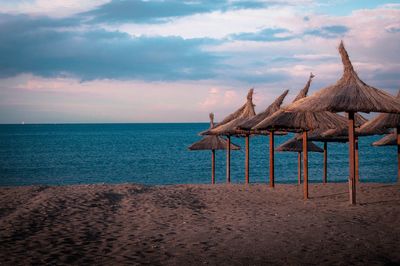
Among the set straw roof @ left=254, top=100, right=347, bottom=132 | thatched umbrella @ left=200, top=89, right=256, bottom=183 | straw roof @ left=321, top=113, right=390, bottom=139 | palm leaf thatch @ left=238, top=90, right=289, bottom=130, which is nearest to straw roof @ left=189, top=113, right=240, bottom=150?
thatched umbrella @ left=200, top=89, right=256, bottom=183

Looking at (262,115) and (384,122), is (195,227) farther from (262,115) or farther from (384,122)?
(384,122)

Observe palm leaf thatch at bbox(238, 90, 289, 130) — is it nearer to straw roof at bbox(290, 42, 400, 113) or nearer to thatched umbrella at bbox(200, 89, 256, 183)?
thatched umbrella at bbox(200, 89, 256, 183)

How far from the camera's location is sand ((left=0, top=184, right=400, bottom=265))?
22.3 ft

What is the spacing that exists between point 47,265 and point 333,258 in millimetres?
4261

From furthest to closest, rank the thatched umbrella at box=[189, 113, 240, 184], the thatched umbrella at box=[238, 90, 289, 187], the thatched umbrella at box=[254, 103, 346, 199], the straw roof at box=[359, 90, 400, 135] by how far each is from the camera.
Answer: the thatched umbrella at box=[189, 113, 240, 184] < the straw roof at box=[359, 90, 400, 135] < the thatched umbrella at box=[238, 90, 289, 187] < the thatched umbrella at box=[254, 103, 346, 199]

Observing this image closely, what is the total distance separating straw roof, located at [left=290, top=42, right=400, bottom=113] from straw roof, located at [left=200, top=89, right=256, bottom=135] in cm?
560

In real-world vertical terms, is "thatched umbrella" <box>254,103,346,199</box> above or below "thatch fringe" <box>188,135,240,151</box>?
above

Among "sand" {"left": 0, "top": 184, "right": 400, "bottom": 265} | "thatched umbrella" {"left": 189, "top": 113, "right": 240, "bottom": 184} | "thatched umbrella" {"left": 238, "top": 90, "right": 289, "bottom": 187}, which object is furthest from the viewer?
"thatched umbrella" {"left": 189, "top": 113, "right": 240, "bottom": 184}

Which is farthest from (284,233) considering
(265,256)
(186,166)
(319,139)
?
(186,166)

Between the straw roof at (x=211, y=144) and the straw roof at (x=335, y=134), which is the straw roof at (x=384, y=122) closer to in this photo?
the straw roof at (x=335, y=134)

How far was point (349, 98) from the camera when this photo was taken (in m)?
10.6

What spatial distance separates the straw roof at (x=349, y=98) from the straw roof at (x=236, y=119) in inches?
221

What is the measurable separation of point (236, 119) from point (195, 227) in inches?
354

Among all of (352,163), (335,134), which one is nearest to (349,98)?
(352,163)
